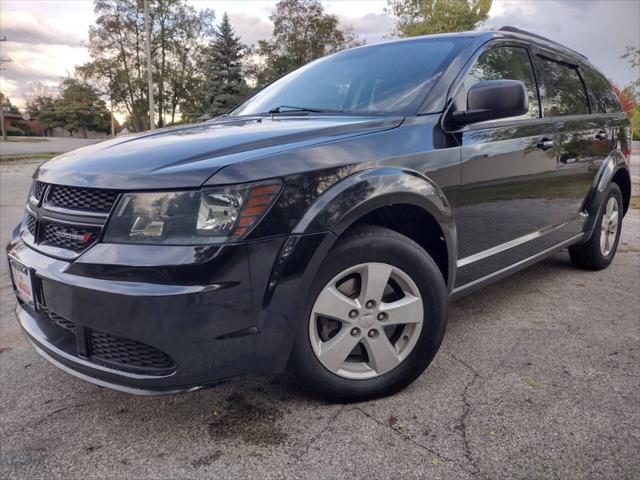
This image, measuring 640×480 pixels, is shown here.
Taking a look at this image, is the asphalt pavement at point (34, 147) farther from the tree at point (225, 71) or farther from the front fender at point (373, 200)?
the front fender at point (373, 200)

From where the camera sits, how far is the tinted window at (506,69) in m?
2.81

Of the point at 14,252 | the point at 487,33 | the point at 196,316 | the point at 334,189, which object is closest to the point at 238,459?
the point at 196,316

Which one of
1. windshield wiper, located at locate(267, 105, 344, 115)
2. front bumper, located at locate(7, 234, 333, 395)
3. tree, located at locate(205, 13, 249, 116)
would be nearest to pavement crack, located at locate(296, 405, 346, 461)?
front bumper, located at locate(7, 234, 333, 395)


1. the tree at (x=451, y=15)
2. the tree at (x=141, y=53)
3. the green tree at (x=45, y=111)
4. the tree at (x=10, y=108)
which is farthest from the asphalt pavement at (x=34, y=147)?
the tree at (x=10, y=108)

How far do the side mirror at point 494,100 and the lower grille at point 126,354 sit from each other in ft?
5.72

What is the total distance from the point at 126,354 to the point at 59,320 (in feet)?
1.29

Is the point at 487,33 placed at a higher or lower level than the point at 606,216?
higher

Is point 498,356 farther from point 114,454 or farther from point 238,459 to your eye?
point 114,454

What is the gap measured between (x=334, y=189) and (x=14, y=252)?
1.46 m

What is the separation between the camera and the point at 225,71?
33281 mm

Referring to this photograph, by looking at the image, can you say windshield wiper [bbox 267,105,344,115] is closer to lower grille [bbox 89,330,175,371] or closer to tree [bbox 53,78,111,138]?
lower grille [bbox 89,330,175,371]

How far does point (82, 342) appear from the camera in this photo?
191 cm

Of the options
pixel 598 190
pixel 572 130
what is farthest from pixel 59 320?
pixel 598 190

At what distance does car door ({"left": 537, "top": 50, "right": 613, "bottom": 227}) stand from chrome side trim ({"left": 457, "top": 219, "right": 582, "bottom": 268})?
0.21 metres
